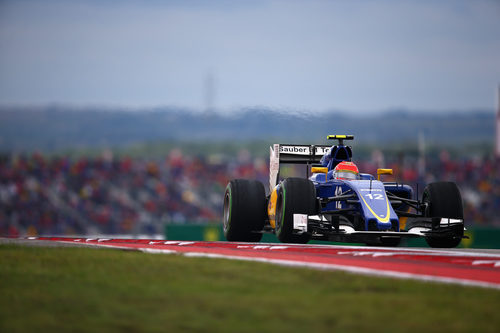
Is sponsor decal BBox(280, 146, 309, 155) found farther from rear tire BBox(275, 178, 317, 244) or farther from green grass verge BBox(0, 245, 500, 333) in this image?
green grass verge BBox(0, 245, 500, 333)

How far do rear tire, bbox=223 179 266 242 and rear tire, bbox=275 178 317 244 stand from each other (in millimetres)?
1689

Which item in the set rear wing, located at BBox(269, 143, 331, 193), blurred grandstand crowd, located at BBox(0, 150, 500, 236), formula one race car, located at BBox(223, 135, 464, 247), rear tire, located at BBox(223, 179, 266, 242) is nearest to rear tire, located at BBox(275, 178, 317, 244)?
formula one race car, located at BBox(223, 135, 464, 247)

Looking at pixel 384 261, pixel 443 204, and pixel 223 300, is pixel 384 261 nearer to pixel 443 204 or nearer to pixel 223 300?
pixel 223 300

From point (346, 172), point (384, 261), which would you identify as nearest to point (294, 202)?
point (346, 172)

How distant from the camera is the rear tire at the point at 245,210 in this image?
47.7 ft

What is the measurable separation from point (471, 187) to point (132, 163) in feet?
46.1

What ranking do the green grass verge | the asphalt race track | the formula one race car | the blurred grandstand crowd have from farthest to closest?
the blurred grandstand crowd < the formula one race car < the asphalt race track < the green grass verge

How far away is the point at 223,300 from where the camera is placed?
21.1ft

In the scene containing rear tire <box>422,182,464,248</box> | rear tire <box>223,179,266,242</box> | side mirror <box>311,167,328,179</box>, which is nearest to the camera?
rear tire <box>422,182,464,248</box>

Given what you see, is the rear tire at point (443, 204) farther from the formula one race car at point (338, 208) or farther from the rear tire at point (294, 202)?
the rear tire at point (294, 202)

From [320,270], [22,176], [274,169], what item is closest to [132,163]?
[22,176]

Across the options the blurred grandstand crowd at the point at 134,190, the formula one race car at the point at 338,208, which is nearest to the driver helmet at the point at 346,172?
the formula one race car at the point at 338,208

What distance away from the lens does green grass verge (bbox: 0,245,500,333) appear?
5520mm

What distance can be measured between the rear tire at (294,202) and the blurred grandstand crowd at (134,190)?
19.1 meters
